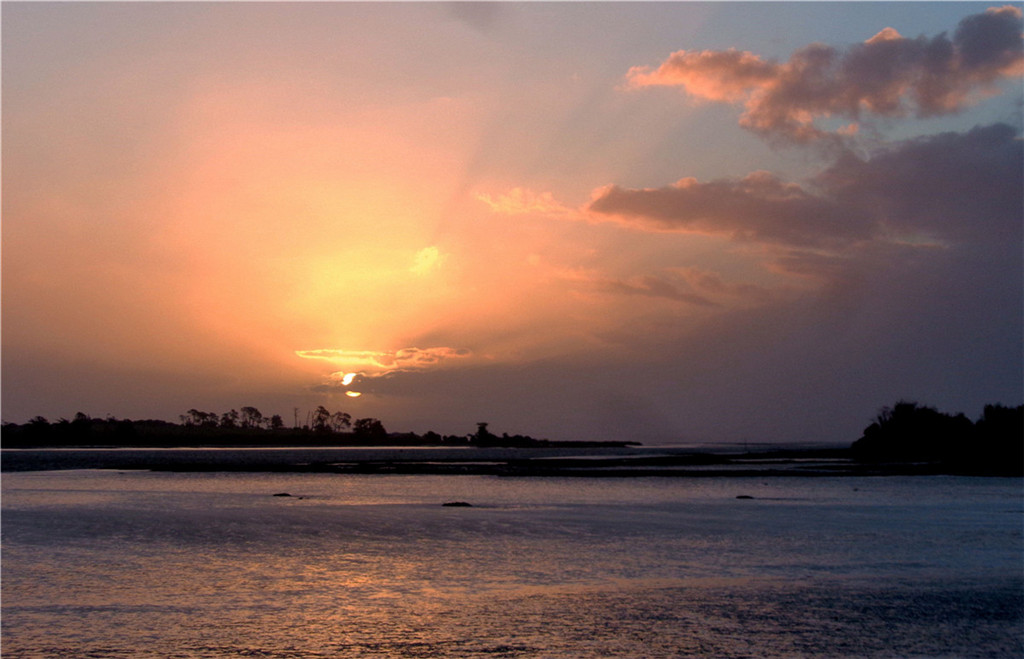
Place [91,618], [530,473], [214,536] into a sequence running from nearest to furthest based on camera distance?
[91,618] → [214,536] → [530,473]

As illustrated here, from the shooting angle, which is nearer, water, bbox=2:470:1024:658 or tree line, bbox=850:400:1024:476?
water, bbox=2:470:1024:658

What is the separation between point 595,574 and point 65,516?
92.7 feet

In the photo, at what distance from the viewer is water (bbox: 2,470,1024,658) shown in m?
17.2

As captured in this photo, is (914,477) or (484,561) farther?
(914,477)

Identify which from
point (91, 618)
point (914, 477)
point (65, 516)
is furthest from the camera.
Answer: point (914, 477)

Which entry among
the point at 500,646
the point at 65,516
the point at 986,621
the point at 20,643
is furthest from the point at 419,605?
the point at 65,516

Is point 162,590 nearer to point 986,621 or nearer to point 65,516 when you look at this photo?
point 986,621

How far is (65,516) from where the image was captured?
133 feet

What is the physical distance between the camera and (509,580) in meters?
23.8

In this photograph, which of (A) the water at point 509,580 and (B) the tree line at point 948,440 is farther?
(B) the tree line at point 948,440

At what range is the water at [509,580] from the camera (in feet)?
56.4

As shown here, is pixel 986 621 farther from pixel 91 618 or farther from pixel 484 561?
pixel 91 618

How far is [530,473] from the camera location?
87.5m

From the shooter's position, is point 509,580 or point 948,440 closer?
point 509,580
